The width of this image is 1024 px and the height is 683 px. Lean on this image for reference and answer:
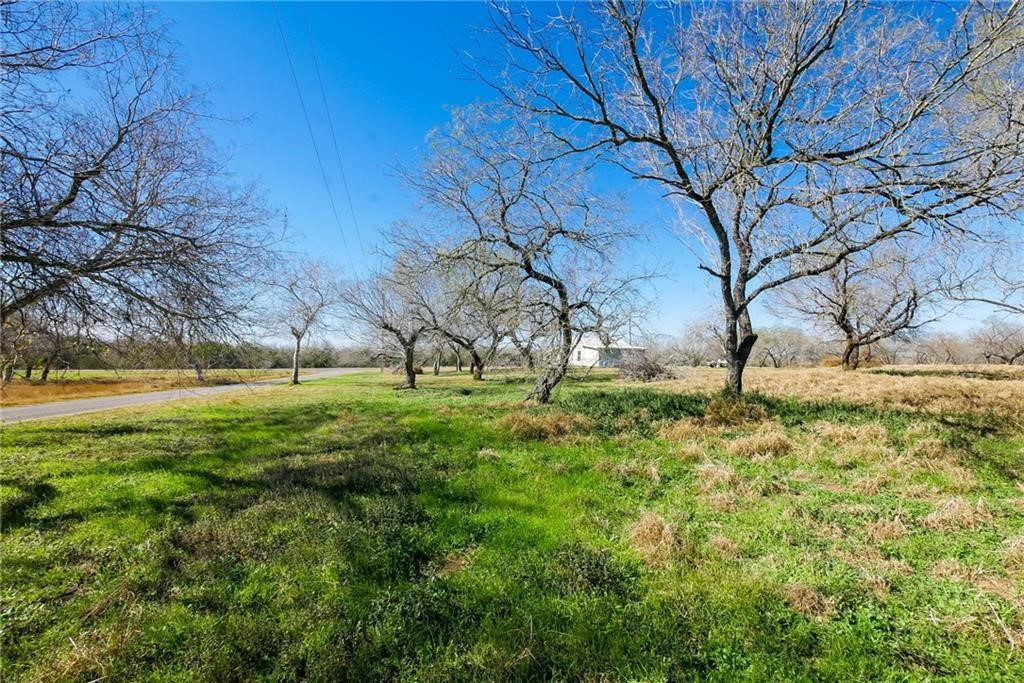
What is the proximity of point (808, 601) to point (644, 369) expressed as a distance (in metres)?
22.8

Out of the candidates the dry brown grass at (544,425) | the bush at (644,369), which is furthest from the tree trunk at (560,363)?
the bush at (644,369)

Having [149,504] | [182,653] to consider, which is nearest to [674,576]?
[182,653]

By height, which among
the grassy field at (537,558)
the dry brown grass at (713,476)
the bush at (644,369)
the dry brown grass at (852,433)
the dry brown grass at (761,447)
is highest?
the bush at (644,369)

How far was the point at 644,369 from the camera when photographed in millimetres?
25188

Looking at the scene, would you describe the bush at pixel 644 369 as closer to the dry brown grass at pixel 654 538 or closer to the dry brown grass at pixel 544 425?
the dry brown grass at pixel 544 425

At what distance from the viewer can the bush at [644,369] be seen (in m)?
24.9

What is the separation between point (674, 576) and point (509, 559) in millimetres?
1467

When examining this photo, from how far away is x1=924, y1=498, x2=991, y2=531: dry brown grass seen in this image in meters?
4.20

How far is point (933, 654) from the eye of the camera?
2.59 m

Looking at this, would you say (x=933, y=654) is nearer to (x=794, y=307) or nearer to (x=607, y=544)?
(x=607, y=544)

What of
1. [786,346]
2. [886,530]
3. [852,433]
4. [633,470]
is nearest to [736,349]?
[852,433]

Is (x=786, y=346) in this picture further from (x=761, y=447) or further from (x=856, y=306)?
(x=761, y=447)

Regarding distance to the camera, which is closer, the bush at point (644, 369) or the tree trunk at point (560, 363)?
the tree trunk at point (560, 363)

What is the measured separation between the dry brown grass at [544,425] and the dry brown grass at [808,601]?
18.2 feet
